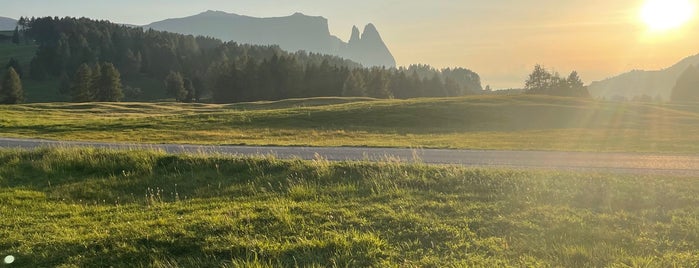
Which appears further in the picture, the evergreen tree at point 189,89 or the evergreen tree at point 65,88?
the evergreen tree at point 65,88

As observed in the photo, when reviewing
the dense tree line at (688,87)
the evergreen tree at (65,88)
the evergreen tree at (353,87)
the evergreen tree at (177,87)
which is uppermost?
the dense tree line at (688,87)

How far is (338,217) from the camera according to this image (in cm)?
799

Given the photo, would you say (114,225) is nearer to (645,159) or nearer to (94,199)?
(94,199)

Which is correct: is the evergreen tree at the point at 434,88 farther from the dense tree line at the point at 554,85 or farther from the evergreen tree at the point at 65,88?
the evergreen tree at the point at 65,88

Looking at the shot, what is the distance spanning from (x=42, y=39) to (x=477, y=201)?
22297cm

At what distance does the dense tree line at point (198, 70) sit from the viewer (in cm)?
11019

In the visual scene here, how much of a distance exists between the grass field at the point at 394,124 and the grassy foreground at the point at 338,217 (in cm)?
1598

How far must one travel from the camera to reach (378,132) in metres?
36.9

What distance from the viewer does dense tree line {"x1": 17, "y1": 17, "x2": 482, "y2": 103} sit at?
110188mm

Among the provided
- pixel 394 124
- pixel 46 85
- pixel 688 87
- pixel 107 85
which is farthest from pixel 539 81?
pixel 46 85

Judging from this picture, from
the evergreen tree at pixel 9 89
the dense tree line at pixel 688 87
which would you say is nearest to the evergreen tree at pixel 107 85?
the evergreen tree at pixel 9 89

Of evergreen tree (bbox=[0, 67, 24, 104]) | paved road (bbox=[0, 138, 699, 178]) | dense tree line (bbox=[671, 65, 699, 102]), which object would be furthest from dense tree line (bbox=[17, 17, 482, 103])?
paved road (bbox=[0, 138, 699, 178])

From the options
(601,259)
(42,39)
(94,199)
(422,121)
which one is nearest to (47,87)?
(42,39)

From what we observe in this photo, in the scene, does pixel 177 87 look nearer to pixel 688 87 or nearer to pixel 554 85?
pixel 554 85
